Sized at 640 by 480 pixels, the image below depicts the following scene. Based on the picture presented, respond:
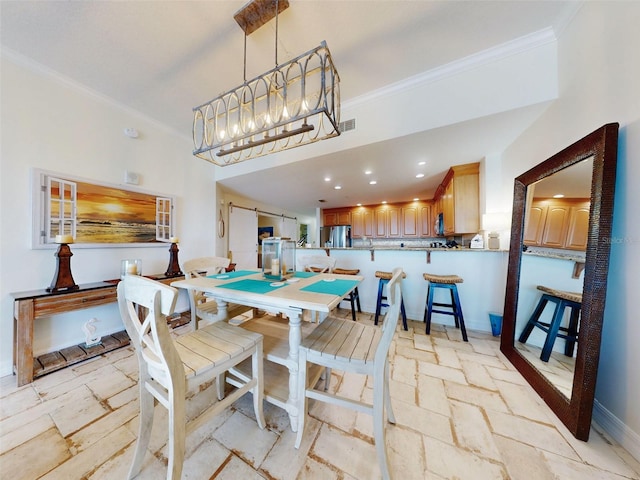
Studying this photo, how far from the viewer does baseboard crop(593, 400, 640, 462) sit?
3.51 feet

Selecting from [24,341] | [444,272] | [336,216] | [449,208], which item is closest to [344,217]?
[336,216]

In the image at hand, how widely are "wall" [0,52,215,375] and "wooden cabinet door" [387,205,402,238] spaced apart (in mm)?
4938

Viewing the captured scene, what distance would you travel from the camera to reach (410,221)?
18.0 feet

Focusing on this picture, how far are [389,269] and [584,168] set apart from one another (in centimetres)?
209

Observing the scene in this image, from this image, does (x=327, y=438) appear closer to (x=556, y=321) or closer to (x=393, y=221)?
(x=556, y=321)

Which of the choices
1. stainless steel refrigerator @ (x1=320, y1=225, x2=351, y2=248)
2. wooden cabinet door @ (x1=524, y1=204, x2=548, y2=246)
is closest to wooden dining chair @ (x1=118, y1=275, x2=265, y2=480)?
wooden cabinet door @ (x1=524, y1=204, x2=548, y2=246)

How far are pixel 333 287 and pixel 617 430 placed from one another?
1.79 m

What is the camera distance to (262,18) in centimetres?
150

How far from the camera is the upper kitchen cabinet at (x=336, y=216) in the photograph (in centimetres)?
614

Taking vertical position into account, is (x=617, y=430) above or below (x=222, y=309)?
below

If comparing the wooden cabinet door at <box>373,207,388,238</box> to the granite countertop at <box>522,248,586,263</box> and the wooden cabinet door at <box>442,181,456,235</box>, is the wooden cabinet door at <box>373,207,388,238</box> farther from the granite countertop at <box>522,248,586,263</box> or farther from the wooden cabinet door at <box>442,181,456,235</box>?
the granite countertop at <box>522,248,586,263</box>

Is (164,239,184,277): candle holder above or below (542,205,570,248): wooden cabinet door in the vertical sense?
below

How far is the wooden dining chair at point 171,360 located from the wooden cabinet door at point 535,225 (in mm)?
2432

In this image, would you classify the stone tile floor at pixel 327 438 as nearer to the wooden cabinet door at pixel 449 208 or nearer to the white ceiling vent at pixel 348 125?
the wooden cabinet door at pixel 449 208
